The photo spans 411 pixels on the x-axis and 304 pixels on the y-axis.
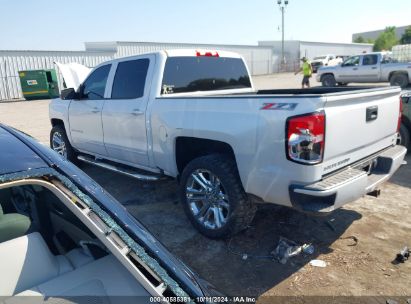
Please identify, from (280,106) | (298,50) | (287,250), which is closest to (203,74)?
(280,106)

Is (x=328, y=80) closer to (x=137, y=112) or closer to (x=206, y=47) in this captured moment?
(x=137, y=112)

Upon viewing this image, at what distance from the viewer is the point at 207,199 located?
375 centimetres

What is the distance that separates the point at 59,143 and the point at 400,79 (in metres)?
15.7

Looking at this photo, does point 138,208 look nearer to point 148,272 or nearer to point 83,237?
point 83,237

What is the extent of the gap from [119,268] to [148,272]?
257 mm

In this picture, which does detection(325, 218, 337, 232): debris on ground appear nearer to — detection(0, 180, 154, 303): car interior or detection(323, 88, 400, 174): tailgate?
detection(323, 88, 400, 174): tailgate

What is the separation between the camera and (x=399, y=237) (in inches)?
146

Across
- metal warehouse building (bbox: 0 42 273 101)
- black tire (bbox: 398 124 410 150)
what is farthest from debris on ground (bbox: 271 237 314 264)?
metal warehouse building (bbox: 0 42 273 101)

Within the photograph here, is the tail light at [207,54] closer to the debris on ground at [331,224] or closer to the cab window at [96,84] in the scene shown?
the cab window at [96,84]

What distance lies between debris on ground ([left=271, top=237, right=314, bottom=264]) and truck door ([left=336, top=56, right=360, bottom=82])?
16660 millimetres

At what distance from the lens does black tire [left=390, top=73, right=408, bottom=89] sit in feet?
53.7

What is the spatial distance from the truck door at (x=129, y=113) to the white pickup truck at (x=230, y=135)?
15 millimetres

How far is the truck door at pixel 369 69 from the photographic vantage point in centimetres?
1728

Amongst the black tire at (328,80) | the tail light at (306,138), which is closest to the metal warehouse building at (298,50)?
the black tire at (328,80)
